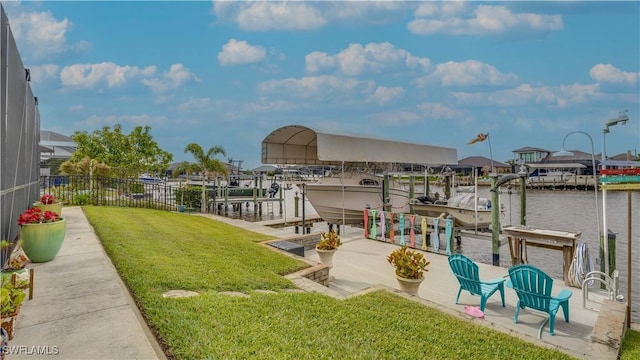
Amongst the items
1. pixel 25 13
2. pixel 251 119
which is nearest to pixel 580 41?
pixel 25 13

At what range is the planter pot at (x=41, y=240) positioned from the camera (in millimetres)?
4770

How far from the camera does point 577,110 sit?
15.8 m

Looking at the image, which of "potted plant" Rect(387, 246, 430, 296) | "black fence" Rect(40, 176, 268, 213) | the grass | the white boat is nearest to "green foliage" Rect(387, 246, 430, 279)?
"potted plant" Rect(387, 246, 430, 296)

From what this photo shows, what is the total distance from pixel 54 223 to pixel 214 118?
32297 mm

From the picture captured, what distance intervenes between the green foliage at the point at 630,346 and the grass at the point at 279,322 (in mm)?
1026

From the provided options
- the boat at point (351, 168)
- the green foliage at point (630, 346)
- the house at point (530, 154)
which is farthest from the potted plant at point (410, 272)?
the house at point (530, 154)

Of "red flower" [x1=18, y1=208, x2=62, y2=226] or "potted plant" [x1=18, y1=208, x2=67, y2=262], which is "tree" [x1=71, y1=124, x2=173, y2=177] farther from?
"potted plant" [x1=18, y1=208, x2=67, y2=262]

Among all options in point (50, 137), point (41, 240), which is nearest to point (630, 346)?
point (41, 240)

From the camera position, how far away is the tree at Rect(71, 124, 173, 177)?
942 inches

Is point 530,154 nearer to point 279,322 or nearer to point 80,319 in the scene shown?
point 279,322

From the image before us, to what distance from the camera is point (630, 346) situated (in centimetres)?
407

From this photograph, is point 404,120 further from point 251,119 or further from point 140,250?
point 140,250

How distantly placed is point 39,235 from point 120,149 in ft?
75.2

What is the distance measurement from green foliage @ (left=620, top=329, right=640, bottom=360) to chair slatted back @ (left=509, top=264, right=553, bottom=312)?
0.90 m
